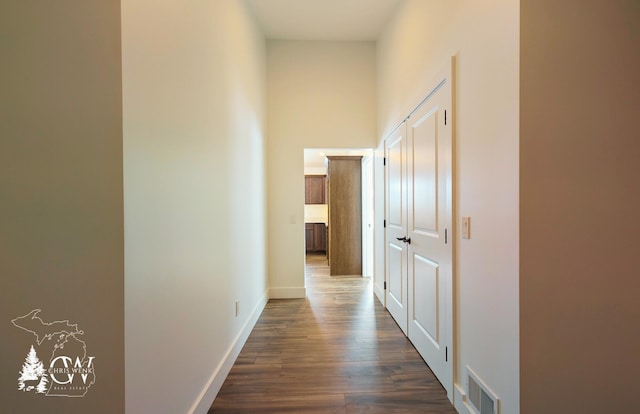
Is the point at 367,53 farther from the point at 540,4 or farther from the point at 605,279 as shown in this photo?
the point at 605,279

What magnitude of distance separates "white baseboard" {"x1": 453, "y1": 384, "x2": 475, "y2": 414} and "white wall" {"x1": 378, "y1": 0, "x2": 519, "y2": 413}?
1cm

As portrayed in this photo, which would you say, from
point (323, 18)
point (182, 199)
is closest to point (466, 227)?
point (182, 199)

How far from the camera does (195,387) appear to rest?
1.44 m

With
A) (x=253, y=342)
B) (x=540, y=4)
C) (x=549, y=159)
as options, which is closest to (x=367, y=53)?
(x=540, y=4)

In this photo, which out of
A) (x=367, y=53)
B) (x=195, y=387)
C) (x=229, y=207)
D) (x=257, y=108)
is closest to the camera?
(x=195, y=387)

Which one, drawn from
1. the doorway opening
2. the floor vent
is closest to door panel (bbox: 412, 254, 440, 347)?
the floor vent

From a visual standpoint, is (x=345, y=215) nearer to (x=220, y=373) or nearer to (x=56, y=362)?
(x=220, y=373)

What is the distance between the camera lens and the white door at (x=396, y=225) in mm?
2502

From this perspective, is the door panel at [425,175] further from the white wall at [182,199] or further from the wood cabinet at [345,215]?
the wood cabinet at [345,215]

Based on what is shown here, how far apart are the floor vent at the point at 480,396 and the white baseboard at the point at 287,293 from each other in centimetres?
234

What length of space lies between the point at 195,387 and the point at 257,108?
2.66 m

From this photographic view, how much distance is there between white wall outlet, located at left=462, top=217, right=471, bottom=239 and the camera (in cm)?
146

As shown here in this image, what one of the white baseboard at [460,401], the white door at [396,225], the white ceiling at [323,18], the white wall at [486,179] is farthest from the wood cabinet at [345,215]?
the white baseboard at [460,401]

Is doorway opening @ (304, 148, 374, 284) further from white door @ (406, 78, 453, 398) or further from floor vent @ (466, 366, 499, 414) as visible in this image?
floor vent @ (466, 366, 499, 414)
